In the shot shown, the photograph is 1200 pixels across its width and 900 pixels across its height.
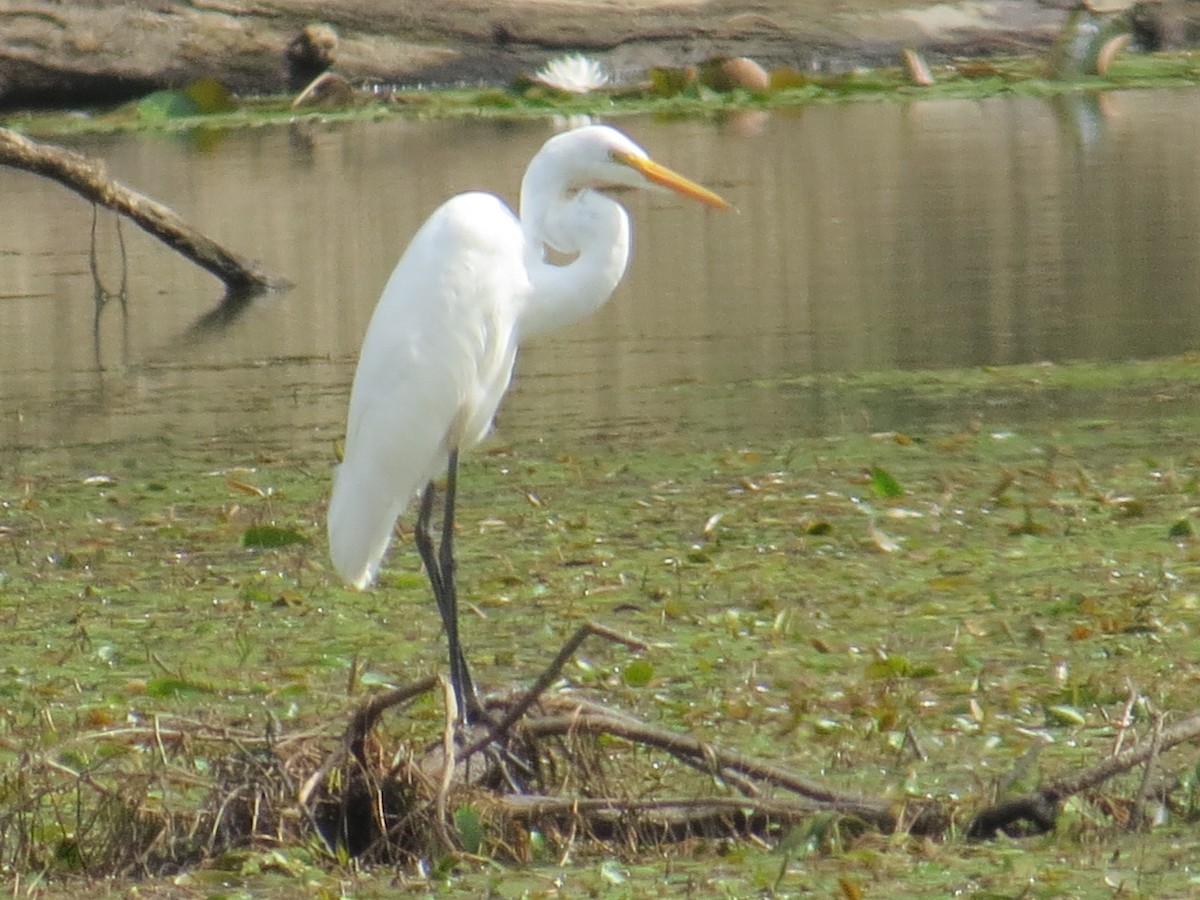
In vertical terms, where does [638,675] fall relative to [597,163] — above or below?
below

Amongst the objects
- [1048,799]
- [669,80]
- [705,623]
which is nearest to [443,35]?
[669,80]

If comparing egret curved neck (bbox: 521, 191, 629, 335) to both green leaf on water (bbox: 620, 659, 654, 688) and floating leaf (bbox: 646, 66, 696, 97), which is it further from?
floating leaf (bbox: 646, 66, 696, 97)

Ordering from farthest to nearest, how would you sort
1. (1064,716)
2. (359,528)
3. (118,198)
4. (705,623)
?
(118,198) → (705,623) → (359,528) → (1064,716)

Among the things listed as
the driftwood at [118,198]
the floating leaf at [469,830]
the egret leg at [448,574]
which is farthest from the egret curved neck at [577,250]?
the driftwood at [118,198]

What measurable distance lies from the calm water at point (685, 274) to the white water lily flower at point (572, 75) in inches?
Result: 48.1

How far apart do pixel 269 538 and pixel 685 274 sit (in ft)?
17.4

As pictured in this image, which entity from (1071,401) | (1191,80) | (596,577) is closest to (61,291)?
(1071,401)

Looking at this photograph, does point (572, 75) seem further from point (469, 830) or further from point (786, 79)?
point (469, 830)

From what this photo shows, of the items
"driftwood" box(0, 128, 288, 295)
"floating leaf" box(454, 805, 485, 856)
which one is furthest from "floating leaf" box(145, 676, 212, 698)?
"driftwood" box(0, 128, 288, 295)

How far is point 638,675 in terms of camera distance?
447 cm

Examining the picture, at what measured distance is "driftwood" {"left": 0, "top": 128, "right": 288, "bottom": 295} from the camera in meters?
9.77

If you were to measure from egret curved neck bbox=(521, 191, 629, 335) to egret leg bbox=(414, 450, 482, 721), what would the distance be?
411mm

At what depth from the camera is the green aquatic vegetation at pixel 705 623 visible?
344 centimetres

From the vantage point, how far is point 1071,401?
7328mm
